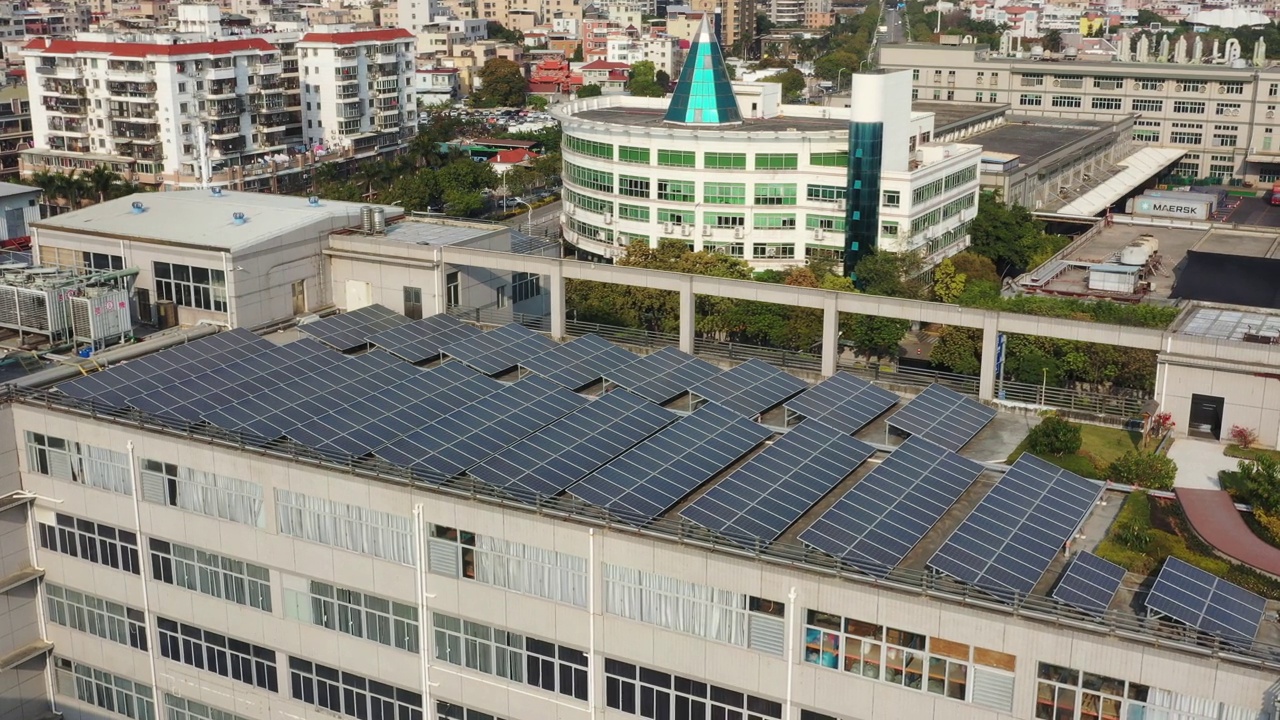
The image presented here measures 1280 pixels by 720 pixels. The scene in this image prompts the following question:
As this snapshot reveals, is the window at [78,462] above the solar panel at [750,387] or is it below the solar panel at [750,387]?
below

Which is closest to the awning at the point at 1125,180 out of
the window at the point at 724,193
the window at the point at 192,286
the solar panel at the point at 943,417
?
the window at the point at 724,193

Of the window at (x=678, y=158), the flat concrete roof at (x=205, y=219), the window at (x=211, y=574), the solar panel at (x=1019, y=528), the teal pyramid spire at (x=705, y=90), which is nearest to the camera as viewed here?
the solar panel at (x=1019, y=528)

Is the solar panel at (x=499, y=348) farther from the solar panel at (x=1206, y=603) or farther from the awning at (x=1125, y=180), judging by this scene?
the awning at (x=1125, y=180)

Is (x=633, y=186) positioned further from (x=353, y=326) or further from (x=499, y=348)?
(x=499, y=348)

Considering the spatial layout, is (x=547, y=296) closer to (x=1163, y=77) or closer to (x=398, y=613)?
(x=398, y=613)

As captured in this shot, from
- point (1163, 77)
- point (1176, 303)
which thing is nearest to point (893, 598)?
point (1176, 303)

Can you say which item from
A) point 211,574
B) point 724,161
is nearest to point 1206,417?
point 211,574
